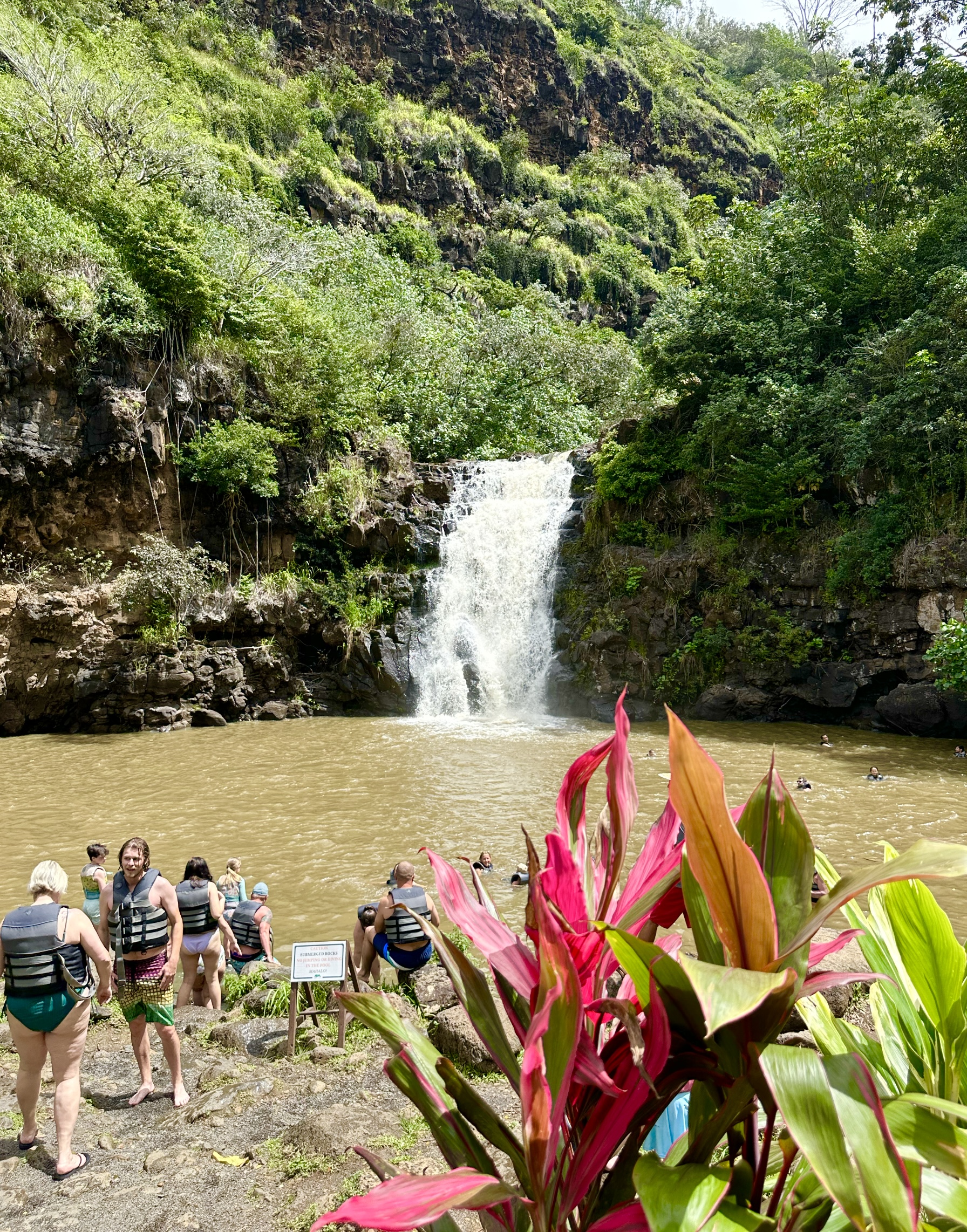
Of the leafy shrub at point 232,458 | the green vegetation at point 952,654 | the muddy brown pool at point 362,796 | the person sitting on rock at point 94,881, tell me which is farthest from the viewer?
the leafy shrub at point 232,458

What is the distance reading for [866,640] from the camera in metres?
15.3

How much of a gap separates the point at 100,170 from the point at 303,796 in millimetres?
16924

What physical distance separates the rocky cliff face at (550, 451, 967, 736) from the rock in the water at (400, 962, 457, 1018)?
462 inches

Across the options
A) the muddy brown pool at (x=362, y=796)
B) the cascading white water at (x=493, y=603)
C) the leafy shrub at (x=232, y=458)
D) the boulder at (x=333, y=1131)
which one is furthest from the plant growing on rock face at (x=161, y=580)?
the boulder at (x=333, y=1131)

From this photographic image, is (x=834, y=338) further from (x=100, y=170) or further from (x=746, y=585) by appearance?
(x=100, y=170)

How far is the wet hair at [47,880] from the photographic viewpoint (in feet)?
11.6

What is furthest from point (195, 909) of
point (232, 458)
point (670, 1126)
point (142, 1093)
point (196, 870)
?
point (232, 458)

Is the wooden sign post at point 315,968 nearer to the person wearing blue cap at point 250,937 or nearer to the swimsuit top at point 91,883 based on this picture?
the person wearing blue cap at point 250,937

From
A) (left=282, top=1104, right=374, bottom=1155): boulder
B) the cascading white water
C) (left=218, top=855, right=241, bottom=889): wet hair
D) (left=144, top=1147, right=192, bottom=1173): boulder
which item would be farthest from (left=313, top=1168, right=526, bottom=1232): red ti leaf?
the cascading white water

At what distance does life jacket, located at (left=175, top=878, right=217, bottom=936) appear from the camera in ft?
17.5

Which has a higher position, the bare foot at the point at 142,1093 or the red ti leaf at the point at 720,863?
the red ti leaf at the point at 720,863

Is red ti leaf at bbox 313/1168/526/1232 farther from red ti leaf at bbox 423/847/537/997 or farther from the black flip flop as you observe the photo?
the black flip flop

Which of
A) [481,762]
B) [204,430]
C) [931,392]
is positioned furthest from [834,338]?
[204,430]

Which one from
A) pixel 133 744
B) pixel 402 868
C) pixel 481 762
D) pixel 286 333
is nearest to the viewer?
pixel 402 868
